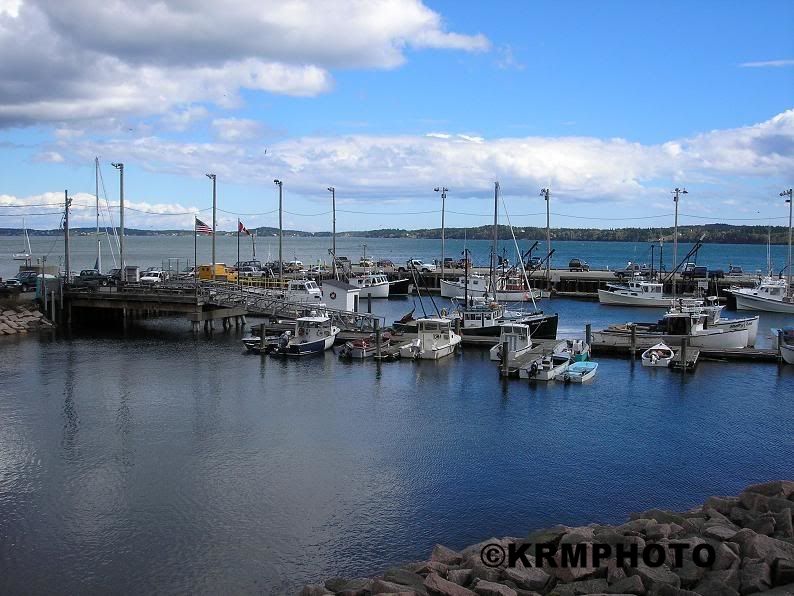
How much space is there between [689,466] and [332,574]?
43.6 feet

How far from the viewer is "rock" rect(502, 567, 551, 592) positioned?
14.4m

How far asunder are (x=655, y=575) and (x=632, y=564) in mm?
962

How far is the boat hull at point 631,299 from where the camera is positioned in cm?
7453

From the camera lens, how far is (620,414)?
31.9m

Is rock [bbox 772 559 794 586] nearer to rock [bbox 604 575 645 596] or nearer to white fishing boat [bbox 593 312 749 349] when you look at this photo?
rock [bbox 604 575 645 596]

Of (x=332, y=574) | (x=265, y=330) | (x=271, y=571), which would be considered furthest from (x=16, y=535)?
(x=265, y=330)

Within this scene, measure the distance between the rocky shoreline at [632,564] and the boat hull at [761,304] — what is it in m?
55.9

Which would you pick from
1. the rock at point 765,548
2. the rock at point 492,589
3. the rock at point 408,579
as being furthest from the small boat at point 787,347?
the rock at point 492,589

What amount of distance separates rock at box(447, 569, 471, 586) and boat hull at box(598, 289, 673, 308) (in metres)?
63.6

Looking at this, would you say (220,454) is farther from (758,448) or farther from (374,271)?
(374,271)

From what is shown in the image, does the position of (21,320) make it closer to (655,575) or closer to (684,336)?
(684,336)

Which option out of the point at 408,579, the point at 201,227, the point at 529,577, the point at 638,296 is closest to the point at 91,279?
the point at 201,227

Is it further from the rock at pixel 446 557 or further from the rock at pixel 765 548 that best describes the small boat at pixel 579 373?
the rock at pixel 765 548

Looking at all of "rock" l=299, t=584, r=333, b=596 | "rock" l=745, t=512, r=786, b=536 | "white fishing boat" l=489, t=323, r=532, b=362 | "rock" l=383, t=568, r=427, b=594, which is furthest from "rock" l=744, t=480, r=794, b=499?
Result: "white fishing boat" l=489, t=323, r=532, b=362
